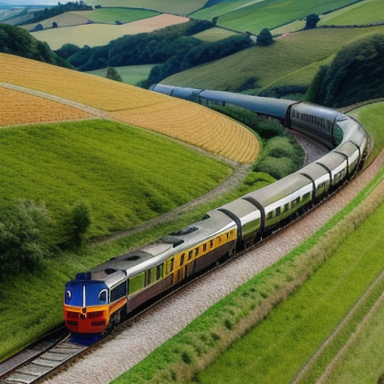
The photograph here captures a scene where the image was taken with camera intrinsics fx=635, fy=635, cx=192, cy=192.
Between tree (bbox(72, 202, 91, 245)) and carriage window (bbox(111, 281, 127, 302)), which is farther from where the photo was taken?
tree (bbox(72, 202, 91, 245))

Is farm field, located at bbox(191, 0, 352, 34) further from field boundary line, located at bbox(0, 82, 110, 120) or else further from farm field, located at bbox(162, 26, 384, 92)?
field boundary line, located at bbox(0, 82, 110, 120)

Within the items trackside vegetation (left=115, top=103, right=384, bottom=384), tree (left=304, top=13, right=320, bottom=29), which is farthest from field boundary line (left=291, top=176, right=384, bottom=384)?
tree (left=304, top=13, right=320, bottom=29)

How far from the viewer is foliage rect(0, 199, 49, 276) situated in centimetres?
3161

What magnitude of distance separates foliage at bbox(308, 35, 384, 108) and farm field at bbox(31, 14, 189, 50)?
271 ft

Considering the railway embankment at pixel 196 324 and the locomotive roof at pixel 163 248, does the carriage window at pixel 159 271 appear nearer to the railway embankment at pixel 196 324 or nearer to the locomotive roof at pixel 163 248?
the locomotive roof at pixel 163 248

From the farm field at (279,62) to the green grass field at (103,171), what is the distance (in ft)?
256

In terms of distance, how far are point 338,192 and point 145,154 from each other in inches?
649

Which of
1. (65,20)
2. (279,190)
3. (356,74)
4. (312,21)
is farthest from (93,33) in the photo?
(279,190)

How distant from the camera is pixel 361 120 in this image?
78.1m

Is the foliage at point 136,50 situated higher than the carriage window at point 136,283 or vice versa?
the carriage window at point 136,283

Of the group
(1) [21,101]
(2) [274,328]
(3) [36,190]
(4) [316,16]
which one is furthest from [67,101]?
(4) [316,16]

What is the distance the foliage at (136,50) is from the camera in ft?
576

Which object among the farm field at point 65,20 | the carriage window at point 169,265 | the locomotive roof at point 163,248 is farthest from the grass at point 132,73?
the carriage window at point 169,265

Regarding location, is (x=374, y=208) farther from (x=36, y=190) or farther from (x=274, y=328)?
(x=36, y=190)
